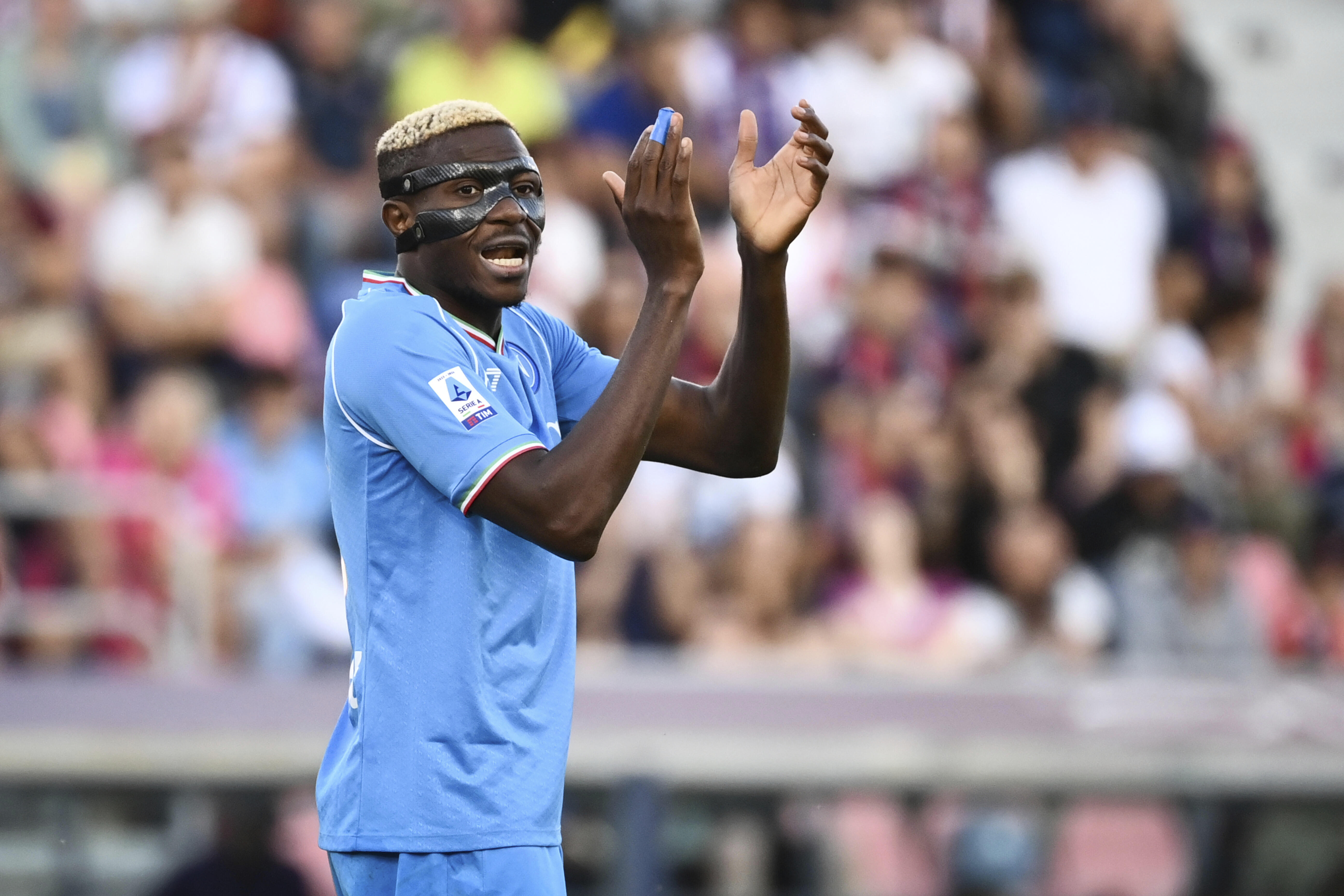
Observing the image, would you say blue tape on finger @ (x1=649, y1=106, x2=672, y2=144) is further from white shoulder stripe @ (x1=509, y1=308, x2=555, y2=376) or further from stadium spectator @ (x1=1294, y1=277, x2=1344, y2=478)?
stadium spectator @ (x1=1294, y1=277, x2=1344, y2=478)

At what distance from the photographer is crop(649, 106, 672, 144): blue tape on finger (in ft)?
9.55

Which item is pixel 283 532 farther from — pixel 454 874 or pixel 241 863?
pixel 454 874

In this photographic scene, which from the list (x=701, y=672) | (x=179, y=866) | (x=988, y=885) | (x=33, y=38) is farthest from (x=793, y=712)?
(x=33, y=38)

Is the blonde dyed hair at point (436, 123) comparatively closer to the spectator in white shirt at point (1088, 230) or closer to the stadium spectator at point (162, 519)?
the stadium spectator at point (162, 519)

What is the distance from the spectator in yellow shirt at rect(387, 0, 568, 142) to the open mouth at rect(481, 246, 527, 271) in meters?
6.83

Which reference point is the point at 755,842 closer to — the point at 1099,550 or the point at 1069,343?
the point at 1099,550

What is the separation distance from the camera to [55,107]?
966cm

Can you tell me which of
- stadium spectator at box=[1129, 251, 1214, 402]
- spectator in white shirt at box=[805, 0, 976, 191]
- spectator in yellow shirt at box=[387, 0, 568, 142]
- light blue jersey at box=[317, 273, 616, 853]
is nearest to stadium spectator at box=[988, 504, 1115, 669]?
stadium spectator at box=[1129, 251, 1214, 402]

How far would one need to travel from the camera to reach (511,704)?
2869 mm

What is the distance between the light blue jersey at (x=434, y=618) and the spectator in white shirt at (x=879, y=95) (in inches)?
290

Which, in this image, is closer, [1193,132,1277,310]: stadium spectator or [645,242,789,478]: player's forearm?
[645,242,789,478]: player's forearm

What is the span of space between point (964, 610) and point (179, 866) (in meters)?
3.40

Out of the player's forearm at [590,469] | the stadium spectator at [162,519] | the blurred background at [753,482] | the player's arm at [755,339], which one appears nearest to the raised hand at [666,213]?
the player's forearm at [590,469]

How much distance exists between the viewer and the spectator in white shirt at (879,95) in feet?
33.6
